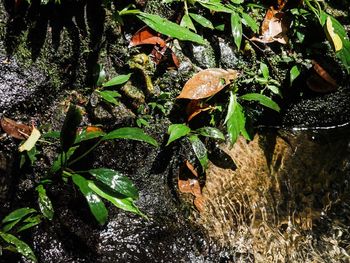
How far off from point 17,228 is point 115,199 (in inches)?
21.0

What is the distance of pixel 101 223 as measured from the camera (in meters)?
2.35

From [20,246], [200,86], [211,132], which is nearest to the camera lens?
[20,246]

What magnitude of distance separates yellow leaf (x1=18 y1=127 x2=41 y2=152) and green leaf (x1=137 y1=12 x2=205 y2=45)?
43.1 inches

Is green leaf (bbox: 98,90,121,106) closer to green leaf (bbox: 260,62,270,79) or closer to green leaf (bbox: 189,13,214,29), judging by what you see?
green leaf (bbox: 189,13,214,29)

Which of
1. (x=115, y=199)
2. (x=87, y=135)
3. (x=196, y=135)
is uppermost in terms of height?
(x=87, y=135)

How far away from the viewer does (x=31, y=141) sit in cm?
244

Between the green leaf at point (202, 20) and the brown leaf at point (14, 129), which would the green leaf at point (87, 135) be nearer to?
the brown leaf at point (14, 129)

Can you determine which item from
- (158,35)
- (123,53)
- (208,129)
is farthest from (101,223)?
(158,35)

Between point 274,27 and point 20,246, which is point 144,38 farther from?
point 20,246

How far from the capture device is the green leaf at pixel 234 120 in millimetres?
3066

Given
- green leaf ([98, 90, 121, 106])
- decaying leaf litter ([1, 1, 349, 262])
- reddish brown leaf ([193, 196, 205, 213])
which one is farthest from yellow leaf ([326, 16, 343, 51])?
green leaf ([98, 90, 121, 106])

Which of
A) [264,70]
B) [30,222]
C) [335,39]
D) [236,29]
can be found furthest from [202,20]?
[30,222]

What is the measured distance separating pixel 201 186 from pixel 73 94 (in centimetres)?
107

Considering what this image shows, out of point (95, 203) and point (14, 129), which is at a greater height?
point (14, 129)
